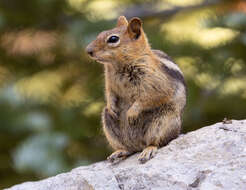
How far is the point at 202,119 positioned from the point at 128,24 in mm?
1935

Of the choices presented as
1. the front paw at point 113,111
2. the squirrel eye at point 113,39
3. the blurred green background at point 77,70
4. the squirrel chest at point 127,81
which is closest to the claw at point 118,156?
the front paw at point 113,111

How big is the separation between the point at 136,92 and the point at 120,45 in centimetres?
42

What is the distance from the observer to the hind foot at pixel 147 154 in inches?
172

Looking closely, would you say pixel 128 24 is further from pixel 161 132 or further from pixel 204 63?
pixel 204 63

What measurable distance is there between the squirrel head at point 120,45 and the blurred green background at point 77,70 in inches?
40.1

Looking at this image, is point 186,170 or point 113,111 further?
point 113,111

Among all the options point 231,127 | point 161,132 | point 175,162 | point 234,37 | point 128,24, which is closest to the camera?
point 175,162

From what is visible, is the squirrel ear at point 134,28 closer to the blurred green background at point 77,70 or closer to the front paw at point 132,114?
the front paw at point 132,114

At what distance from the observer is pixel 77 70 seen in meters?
7.61

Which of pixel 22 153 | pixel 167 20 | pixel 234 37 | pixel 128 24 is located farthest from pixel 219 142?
pixel 167 20

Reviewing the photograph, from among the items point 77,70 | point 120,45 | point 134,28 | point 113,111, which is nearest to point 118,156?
point 113,111

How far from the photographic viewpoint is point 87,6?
25.0 feet

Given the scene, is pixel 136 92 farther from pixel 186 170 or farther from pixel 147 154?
pixel 186 170

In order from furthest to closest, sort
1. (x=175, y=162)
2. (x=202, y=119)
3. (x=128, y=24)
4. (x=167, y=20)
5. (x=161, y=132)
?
(x=167, y=20), (x=202, y=119), (x=128, y=24), (x=161, y=132), (x=175, y=162)
